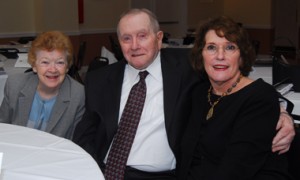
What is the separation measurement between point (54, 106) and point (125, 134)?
462mm

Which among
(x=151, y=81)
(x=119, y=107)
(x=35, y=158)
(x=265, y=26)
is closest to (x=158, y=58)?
(x=151, y=81)

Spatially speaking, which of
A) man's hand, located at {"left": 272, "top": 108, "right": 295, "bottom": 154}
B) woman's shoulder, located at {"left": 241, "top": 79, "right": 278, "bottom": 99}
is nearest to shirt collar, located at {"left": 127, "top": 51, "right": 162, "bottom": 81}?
woman's shoulder, located at {"left": 241, "top": 79, "right": 278, "bottom": 99}

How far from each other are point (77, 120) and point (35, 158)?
74 cm

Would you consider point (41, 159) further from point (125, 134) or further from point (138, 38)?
point (138, 38)

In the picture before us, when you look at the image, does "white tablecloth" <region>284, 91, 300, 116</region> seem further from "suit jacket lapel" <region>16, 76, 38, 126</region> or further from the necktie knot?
"suit jacket lapel" <region>16, 76, 38, 126</region>

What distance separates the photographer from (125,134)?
211 centimetres

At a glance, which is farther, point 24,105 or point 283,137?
point 24,105

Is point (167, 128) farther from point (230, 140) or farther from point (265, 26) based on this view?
point (265, 26)

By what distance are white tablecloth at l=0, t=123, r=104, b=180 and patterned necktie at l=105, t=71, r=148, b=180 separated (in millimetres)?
354

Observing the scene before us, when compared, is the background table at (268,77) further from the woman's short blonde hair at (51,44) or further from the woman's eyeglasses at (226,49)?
the woman's short blonde hair at (51,44)

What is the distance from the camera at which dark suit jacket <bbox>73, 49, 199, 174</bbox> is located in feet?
6.82

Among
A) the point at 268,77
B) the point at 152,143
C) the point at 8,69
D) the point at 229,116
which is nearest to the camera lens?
the point at 229,116

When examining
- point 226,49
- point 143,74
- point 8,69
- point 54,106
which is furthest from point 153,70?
point 8,69

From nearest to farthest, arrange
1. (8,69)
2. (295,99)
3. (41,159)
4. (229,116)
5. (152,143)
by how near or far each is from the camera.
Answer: (41,159) → (229,116) → (152,143) → (295,99) → (8,69)
